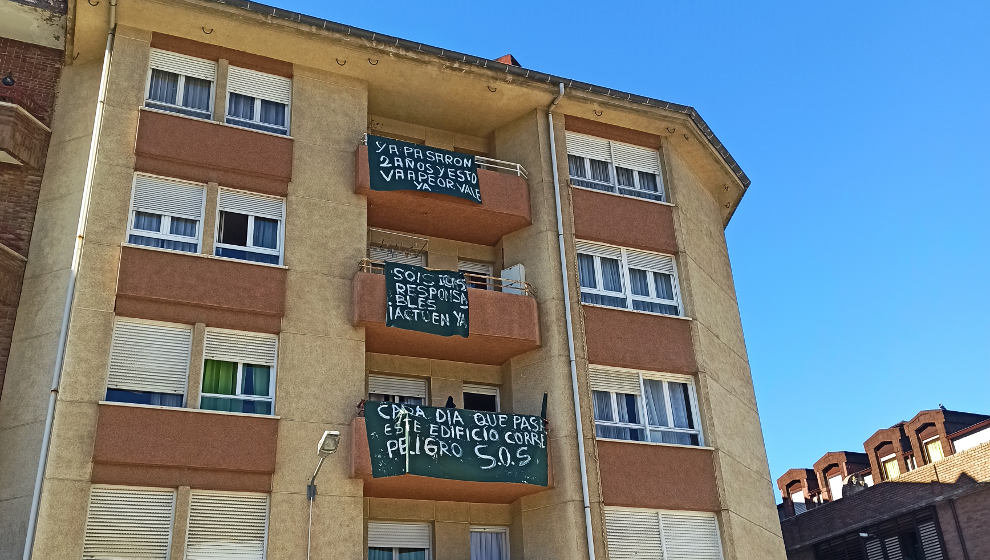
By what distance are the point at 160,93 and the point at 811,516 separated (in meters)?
25.7

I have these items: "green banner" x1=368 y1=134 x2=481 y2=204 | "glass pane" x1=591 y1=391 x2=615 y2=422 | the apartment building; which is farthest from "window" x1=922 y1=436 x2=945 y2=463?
"green banner" x1=368 y1=134 x2=481 y2=204

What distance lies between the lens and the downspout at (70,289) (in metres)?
15.1

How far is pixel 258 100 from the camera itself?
67.2ft

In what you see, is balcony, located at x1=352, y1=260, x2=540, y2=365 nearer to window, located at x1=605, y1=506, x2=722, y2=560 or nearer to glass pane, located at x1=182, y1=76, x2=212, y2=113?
window, located at x1=605, y1=506, x2=722, y2=560

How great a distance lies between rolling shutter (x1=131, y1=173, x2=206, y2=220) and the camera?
1842 cm

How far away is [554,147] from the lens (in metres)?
22.2

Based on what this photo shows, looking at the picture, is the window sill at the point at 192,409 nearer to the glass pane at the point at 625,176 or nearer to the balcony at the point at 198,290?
the balcony at the point at 198,290

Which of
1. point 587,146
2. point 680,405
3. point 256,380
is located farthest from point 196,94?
point 680,405

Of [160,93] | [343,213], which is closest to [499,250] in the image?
[343,213]

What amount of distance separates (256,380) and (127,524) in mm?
3399

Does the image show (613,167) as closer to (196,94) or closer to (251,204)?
(251,204)

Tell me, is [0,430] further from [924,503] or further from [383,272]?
[924,503]

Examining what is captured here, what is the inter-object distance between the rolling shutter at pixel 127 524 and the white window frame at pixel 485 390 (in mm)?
6995

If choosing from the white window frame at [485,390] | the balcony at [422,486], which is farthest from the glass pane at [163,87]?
the white window frame at [485,390]
